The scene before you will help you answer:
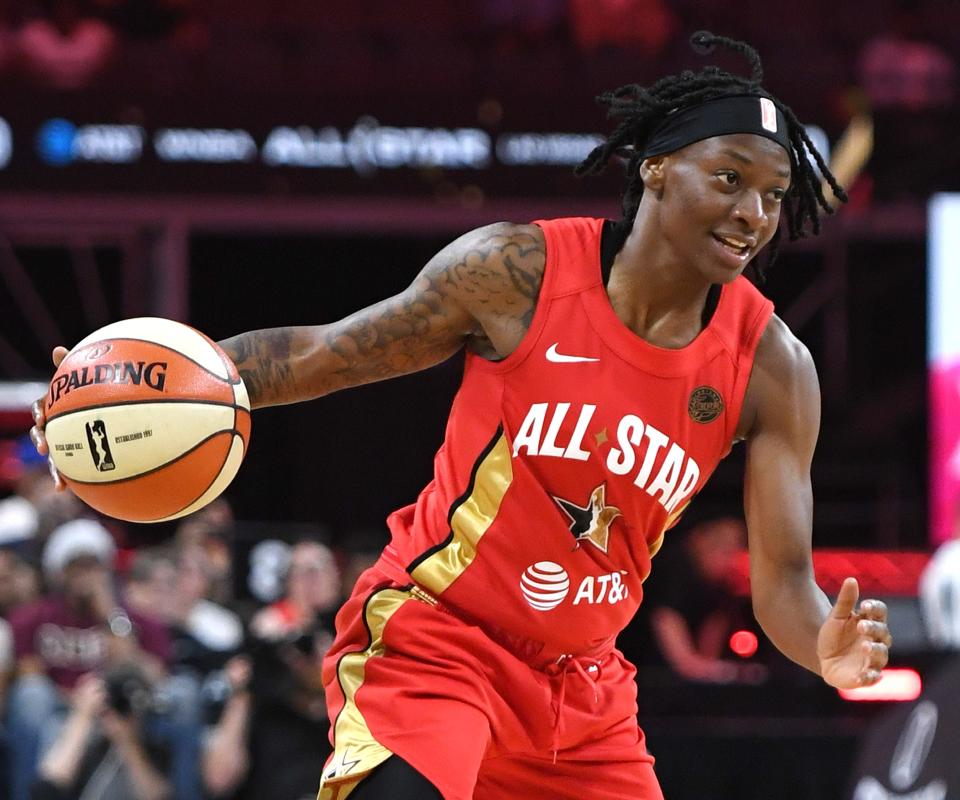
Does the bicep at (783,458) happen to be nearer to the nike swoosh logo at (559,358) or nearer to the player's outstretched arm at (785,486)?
the player's outstretched arm at (785,486)

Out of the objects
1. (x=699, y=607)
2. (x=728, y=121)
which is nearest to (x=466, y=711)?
(x=728, y=121)

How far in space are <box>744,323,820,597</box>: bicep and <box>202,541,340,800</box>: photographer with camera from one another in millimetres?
3569

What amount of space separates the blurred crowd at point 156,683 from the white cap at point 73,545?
2cm

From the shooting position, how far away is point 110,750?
689 cm

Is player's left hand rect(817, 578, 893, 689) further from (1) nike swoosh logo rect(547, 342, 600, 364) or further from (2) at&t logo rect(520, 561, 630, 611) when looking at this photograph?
(1) nike swoosh logo rect(547, 342, 600, 364)

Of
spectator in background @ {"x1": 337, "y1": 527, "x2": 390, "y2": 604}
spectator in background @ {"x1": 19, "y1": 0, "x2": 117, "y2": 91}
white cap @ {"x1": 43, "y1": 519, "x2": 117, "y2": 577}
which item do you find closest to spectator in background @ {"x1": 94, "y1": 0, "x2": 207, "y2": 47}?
spectator in background @ {"x1": 19, "y1": 0, "x2": 117, "y2": 91}

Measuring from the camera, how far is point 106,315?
13016mm

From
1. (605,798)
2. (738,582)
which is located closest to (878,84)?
(738,582)

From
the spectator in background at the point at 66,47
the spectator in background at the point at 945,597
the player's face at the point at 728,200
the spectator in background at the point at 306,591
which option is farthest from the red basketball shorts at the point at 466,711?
the spectator in background at the point at 66,47

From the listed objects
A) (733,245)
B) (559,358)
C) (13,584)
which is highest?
(733,245)

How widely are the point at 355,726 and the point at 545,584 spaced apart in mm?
501

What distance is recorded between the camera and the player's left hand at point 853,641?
10.4ft

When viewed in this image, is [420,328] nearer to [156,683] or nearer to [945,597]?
[156,683]

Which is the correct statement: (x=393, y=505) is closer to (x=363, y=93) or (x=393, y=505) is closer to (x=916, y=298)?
(x=363, y=93)
